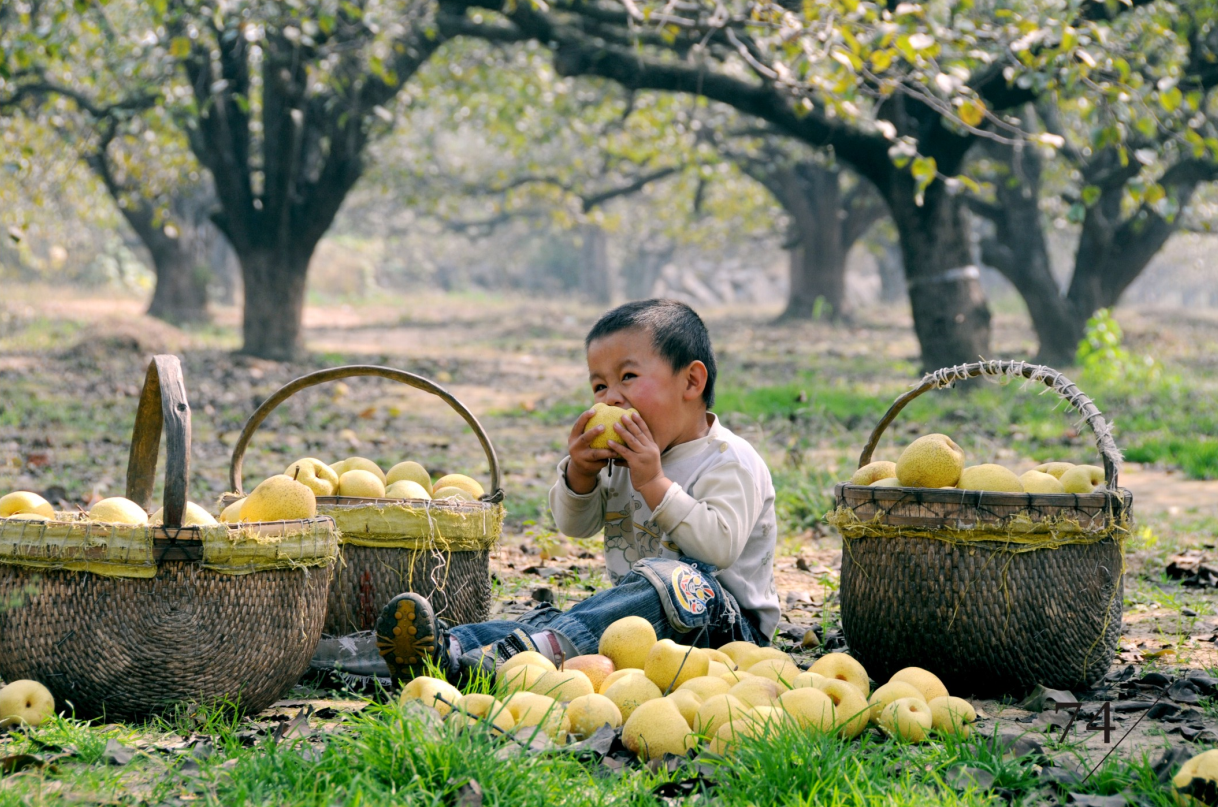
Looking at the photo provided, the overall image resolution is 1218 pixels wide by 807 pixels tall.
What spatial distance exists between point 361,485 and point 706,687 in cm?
142

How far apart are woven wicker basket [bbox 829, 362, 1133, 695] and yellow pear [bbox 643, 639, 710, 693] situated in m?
0.62

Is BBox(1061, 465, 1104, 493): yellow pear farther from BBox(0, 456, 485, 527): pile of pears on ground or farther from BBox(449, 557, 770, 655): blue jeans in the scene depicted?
BBox(0, 456, 485, 527): pile of pears on ground

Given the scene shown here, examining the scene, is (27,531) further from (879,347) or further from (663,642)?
(879,347)

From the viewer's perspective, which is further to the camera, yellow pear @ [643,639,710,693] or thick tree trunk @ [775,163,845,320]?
thick tree trunk @ [775,163,845,320]

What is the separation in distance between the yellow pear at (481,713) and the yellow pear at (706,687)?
0.47 m

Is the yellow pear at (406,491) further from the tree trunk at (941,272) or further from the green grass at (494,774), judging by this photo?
the tree trunk at (941,272)

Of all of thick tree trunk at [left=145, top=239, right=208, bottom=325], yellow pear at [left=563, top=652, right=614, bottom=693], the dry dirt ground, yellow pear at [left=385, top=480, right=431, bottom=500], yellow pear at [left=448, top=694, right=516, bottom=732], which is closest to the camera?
yellow pear at [left=448, top=694, right=516, bottom=732]

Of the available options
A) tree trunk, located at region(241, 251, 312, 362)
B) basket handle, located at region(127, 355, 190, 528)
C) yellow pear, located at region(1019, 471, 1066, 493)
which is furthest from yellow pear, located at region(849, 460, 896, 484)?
tree trunk, located at region(241, 251, 312, 362)

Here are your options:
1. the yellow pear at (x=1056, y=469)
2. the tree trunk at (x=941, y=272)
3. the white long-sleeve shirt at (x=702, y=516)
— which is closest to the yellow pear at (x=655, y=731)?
the white long-sleeve shirt at (x=702, y=516)

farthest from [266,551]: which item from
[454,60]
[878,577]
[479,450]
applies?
[454,60]

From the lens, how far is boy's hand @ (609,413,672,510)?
3211 mm

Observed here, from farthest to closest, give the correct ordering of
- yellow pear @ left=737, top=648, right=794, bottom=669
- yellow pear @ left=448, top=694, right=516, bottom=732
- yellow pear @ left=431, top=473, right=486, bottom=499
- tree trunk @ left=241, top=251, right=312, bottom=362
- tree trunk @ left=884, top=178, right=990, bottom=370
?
tree trunk @ left=241, top=251, right=312, bottom=362 → tree trunk @ left=884, top=178, right=990, bottom=370 → yellow pear @ left=431, top=473, right=486, bottom=499 → yellow pear @ left=737, top=648, right=794, bottom=669 → yellow pear @ left=448, top=694, right=516, bottom=732

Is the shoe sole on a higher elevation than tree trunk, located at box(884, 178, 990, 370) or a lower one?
lower

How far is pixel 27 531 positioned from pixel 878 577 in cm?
224
